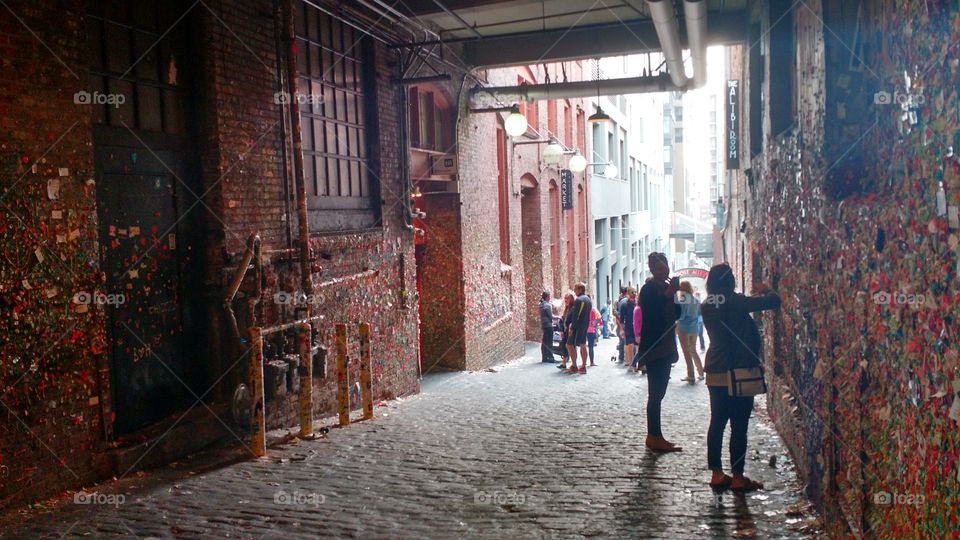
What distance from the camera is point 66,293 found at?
557cm

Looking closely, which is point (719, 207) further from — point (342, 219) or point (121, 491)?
point (121, 491)

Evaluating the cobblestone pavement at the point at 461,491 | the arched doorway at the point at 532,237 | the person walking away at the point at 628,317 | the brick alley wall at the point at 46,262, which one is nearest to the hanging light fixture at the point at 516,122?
the person walking away at the point at 628,317

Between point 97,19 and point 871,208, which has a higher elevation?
point 97,19

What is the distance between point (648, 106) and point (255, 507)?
134 feet

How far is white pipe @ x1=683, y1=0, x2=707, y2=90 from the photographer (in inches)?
332

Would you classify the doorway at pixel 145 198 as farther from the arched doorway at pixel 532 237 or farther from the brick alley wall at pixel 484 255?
the arched doorway at pixel 532 237

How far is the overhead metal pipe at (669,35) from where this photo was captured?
8.36m

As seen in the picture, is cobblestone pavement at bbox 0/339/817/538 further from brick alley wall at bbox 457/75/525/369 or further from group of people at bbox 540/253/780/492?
brick alley wall at bbox 457/75/525/369

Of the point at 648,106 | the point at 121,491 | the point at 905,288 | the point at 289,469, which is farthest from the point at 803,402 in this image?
the point at 648,106
